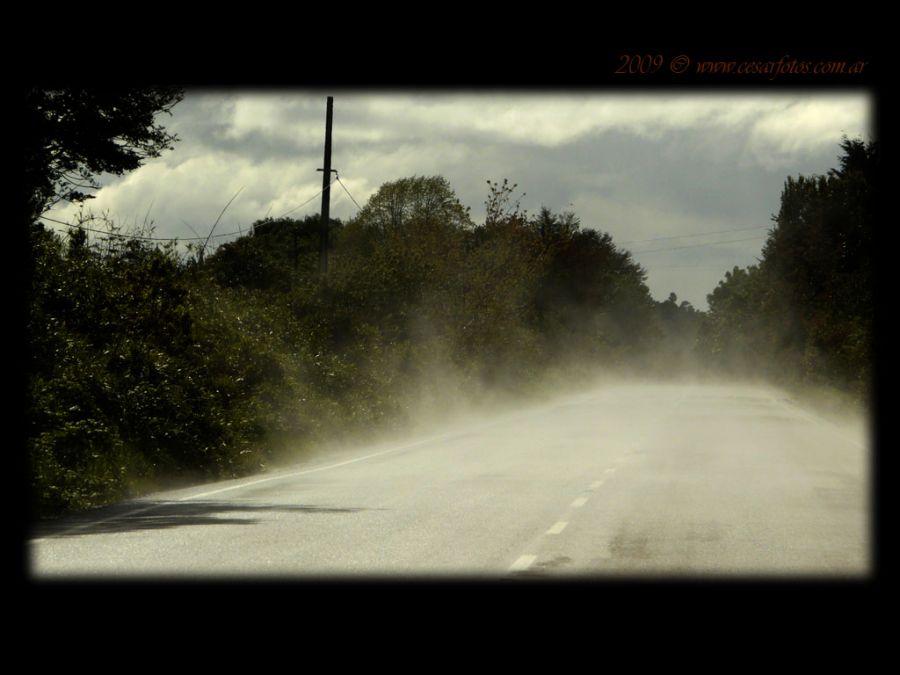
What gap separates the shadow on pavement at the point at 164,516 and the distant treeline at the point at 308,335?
876 millimetres

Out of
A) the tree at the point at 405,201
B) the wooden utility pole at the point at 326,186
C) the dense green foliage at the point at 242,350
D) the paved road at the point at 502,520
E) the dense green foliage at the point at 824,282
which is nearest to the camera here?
the paved road at the point at 502,520

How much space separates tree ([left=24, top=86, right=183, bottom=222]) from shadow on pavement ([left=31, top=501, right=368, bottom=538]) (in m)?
4.34

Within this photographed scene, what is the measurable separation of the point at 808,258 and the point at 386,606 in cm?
5461

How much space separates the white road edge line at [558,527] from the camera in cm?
1185

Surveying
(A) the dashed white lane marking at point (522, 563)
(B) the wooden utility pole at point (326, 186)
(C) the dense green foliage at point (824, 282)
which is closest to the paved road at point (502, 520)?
(A) the dashed white lane marking at point (522, 563)

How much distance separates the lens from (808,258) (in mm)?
58719

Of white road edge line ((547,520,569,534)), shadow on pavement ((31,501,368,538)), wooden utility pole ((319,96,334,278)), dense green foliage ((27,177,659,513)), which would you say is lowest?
shadow on pavement ((31,501,368,538))

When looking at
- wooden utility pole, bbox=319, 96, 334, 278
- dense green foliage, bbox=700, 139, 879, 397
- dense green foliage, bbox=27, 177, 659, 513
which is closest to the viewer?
dense green foliage, bbox=27, 177, 659, 513

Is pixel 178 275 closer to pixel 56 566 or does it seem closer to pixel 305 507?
pixel 305 507

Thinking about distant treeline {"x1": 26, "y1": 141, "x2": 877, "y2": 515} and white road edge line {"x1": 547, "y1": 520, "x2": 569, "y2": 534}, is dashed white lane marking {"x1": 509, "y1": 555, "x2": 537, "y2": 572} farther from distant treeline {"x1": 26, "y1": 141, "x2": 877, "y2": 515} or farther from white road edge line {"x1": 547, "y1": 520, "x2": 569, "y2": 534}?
distant treeline {"x1": 26, "y1": 141, "x2": 877, "y2": 515}

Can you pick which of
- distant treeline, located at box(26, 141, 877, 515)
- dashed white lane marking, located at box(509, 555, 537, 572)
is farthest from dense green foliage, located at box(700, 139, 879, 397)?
dashed white lane marking, located at box(509, 555, 537, 572)

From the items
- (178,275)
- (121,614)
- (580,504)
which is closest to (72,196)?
(178,275)

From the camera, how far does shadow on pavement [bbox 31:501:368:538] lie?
11.9 m

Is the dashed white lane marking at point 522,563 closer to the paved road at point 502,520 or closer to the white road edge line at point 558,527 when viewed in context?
the paved road at point 502,520
